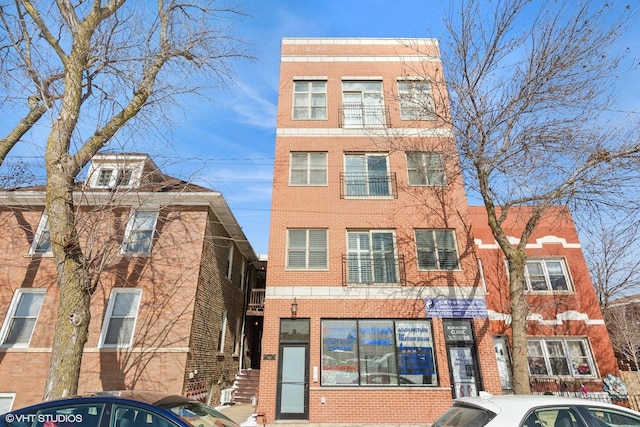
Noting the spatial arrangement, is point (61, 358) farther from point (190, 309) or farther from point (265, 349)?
point (265, 349)

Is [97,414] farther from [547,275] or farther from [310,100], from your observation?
[547,275]

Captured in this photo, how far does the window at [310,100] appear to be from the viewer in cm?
1373

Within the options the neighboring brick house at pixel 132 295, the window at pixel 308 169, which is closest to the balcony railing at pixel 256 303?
the neighboring brick house at pixel 132 295

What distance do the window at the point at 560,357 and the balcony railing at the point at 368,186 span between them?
799 cm

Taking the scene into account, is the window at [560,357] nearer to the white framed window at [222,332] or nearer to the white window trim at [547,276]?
the white window trim at [547,276]

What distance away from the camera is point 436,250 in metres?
11.6

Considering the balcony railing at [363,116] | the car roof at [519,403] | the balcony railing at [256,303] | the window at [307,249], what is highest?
the balcony railing at [363,116]

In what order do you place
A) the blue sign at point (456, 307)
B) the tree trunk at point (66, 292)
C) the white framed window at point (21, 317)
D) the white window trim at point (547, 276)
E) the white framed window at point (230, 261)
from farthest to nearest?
the white framed window at point (230, 261) → the white window trim at point (547, 276) → the blue sign at point (456, 307) → the white framed window at point (21, 317) → the tree trunk at point (66, 292)

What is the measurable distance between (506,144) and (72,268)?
11.0m

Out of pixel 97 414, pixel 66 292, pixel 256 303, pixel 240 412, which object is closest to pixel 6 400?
pixel 66 292

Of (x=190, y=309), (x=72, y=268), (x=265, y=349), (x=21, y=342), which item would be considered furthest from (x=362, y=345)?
(x=21, y=342)

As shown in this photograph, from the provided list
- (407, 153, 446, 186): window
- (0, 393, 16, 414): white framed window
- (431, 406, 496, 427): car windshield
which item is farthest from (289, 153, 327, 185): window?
(0, 393, 16, 414): white framed window

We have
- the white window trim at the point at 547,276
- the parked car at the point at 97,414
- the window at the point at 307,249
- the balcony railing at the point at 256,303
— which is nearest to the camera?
the parked car at the point at 97,414

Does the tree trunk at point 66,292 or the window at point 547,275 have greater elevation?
the window at point 547,275
